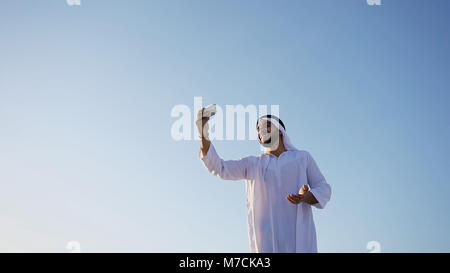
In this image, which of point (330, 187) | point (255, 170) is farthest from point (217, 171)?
point (330, 187)

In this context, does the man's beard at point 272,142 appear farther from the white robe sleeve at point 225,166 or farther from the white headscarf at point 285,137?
the white robe sleeve at point 225,166

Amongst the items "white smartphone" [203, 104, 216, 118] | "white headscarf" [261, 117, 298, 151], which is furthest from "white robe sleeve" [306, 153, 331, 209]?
"white smartphone" [203, 104, 216, 118]

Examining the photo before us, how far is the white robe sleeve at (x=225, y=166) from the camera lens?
607 cm

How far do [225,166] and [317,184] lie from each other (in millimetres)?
1196

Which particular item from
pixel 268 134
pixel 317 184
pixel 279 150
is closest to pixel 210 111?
pixel 268 134

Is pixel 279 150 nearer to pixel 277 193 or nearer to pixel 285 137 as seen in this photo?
pixel 285 137

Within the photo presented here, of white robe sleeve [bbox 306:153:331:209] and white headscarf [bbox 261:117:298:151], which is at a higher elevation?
white headscarf [bbox 261:117:298:151]

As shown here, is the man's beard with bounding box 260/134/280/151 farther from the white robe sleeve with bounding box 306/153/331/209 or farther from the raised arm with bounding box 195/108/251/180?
the white robe sleeve with bounding box 306/153/331/209

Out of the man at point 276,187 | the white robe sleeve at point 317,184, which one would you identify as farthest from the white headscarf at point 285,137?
the white robe sleeve at point 317,184

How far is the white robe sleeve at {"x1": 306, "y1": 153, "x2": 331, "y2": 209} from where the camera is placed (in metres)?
5.81

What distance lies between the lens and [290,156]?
6324mm
